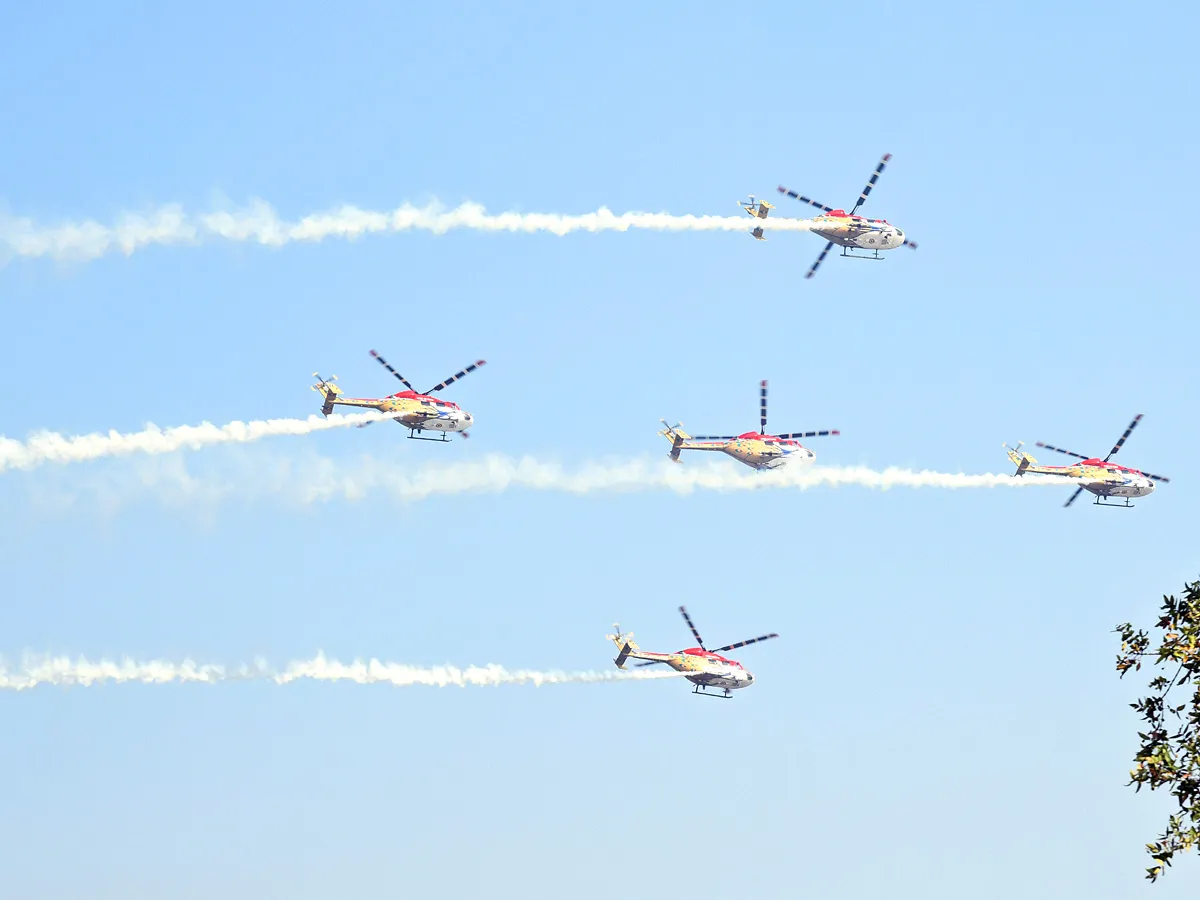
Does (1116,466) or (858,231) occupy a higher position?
(858,231)

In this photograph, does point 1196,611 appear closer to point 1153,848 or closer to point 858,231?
point 1153,848

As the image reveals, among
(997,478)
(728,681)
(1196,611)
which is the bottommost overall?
(728,681)

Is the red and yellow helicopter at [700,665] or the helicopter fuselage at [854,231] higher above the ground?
the helicopter fuselage at [854,231]

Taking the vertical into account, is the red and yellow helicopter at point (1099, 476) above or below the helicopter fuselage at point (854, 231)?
below

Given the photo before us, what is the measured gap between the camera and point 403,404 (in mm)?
114625

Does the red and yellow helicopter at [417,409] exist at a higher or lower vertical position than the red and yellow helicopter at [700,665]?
higher

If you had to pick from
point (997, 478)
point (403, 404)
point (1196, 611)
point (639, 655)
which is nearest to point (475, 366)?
point (403, 404)

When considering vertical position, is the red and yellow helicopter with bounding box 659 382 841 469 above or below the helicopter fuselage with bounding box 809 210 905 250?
below

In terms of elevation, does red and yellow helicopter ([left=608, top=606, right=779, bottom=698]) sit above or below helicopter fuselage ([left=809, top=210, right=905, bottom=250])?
below

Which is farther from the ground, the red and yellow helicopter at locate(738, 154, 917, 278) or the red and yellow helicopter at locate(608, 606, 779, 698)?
the red and yellow helicopter at locate(738, 154, 917, 278)

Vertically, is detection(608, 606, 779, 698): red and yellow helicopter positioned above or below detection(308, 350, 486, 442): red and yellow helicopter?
below

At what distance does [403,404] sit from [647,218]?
2190 cm

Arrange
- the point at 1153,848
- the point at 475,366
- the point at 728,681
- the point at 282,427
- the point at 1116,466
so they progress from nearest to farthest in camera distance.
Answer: the point at 1153,848, the point at 282,427, the point at 475,366, the point at 728,681, the point at 1116,466

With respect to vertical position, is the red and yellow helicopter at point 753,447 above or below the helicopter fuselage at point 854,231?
below
